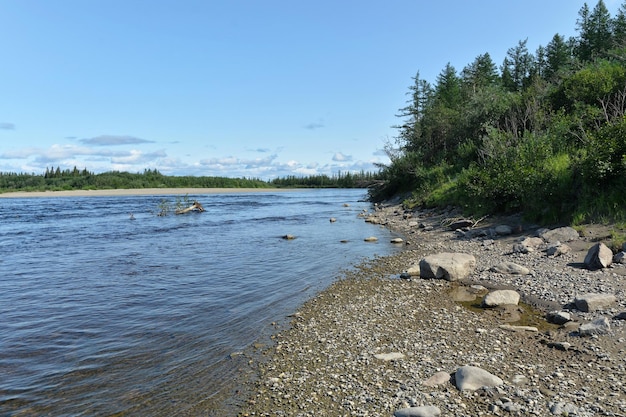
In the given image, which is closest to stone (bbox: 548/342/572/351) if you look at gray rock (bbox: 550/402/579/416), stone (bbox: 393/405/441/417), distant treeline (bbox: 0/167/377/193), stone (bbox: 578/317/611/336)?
stone (bbox: 578/317/611/336)

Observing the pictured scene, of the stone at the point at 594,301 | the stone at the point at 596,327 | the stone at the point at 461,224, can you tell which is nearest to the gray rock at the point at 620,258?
the stone at the point at 594,301

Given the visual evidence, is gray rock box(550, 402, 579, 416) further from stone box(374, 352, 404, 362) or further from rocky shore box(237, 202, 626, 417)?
stone box(374, 352, 404, 362)

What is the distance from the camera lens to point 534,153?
21.6 m

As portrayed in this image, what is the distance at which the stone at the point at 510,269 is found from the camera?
1304 centimetres

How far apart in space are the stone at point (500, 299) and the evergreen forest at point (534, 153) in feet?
25.5

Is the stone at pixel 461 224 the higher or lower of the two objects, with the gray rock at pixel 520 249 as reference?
higher

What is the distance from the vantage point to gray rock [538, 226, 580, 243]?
15.4 meters

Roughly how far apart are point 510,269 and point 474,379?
807 cm

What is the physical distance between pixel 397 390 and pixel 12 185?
159m

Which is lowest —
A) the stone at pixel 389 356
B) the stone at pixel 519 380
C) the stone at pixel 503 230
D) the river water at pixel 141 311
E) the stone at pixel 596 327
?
the river water at pixel 141 311

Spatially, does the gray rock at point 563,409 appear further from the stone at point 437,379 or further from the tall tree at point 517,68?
the tall tree at point 517,68

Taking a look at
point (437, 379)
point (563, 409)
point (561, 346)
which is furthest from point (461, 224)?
point (563, 409)

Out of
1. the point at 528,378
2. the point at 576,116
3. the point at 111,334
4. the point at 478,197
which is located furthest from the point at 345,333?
the point at 576,116

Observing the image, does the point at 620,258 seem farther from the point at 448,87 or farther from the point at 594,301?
the point at 448,87
